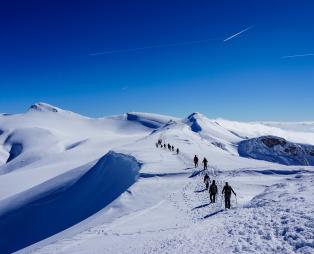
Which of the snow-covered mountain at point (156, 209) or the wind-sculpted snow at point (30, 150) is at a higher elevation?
the wind-sculpted snow at point (30, 150)

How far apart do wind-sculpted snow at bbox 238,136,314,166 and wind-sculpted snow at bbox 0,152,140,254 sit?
9512 cm

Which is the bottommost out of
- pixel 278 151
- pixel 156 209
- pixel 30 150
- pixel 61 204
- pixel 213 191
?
pixel 61 204

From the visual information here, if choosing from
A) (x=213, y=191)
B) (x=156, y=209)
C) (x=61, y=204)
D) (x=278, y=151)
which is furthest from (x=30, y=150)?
(x=213, y=191)

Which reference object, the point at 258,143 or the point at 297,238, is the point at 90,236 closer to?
the point at 297,238

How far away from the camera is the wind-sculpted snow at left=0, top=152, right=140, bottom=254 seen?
1517 inches

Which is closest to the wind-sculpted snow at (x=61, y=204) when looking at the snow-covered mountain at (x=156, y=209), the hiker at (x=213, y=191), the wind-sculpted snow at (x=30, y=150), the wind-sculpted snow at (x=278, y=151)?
the snow-covered mountain at (x=156, y=209)

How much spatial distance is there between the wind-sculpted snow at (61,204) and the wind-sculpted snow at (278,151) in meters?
95.1

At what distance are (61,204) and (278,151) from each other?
109023 millimetres

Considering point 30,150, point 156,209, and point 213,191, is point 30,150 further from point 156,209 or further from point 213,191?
point 213,191

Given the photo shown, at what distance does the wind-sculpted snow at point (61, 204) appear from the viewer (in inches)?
1517

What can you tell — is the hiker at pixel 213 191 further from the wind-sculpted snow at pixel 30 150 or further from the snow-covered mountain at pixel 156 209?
the wind-sculpted snow at pixel 30 150

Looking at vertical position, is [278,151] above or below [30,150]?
below

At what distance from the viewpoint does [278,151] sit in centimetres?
13925

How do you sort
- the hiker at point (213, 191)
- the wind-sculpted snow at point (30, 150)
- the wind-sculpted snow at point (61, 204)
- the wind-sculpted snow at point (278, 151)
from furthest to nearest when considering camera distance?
1. the wind-sculpted snow at point (278, 151)
2. the wind-sculpted snow at point (30, 150)
3. the wind-sculpted snow at point (61, 204)
4. the hiker at point (213, 191)
